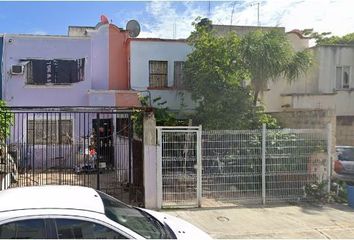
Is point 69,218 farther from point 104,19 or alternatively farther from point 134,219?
point 104,19

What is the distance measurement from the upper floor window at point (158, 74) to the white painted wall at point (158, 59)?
0.19m

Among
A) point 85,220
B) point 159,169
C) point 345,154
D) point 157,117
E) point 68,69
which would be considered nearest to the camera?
point 85,220

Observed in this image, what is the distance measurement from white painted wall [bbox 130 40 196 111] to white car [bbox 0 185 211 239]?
14543mm

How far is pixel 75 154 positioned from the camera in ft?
56.1

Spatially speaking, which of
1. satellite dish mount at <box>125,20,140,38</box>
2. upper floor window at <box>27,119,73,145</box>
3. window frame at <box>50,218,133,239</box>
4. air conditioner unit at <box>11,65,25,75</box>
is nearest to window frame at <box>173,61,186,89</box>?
satellite dish mount at <box>125,20,140,38</box>

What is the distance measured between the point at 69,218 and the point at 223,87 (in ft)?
39.3

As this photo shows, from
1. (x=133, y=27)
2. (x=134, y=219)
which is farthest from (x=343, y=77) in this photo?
(x=134, y=219)

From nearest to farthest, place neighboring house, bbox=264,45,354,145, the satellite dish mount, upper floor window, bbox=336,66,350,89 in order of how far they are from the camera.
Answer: neighboring house, bbox=264,45,354,145 < the satellite dish mount < upper floor window, bbox=336,66,350,89

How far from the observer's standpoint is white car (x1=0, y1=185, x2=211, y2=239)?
3.95m

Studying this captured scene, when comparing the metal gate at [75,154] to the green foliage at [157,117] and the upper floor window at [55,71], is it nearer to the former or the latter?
the green foliage at [157,117]

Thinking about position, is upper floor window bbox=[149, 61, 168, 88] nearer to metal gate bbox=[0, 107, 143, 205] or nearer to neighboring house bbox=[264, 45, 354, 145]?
metal gate bbox=[0, 107, 143, 205]

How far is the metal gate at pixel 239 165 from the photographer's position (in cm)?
997

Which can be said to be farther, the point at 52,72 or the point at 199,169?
the point at 52,72

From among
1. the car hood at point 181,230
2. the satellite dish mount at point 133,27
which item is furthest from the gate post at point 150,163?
the satellite dish mount at point 133,27
